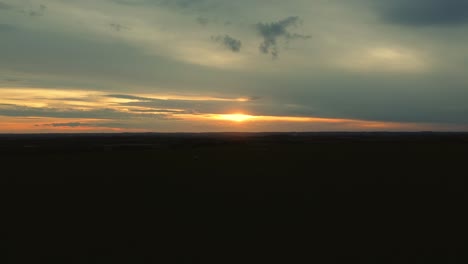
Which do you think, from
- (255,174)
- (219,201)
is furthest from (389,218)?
(255,174)

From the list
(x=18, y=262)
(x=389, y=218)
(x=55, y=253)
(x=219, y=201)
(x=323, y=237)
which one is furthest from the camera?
(x=219, y=201)

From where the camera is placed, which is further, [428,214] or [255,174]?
[255,174]

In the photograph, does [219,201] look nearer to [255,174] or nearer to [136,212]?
[136,212]

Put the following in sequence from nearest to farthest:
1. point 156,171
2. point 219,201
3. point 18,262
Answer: point 18,262 → point 219,201 → point 156,171

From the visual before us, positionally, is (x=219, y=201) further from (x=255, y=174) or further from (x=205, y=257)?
(x=255, y=174)

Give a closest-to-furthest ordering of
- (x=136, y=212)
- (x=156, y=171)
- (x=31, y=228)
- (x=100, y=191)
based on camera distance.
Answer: (x=31, y=228), (x=136, y=212), (x=100, y=191), (x=156, y=171)

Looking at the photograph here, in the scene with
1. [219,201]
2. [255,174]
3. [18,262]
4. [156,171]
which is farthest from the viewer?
[156,171]

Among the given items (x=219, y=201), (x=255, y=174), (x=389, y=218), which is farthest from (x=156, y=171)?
(x=389, y=218)

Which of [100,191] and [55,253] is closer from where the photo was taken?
[55,253]

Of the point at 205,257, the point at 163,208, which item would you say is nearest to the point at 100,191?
the point at 163,208
